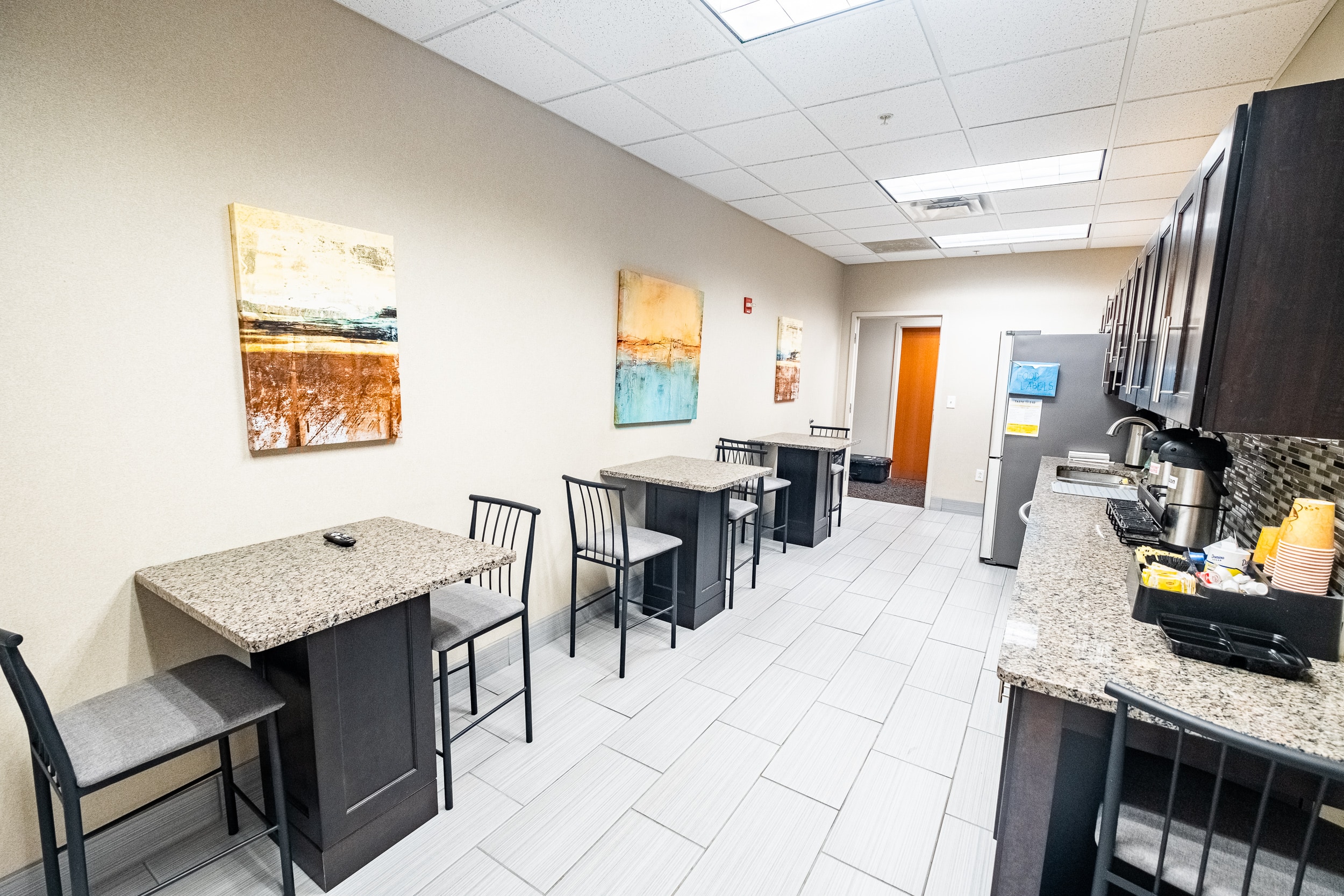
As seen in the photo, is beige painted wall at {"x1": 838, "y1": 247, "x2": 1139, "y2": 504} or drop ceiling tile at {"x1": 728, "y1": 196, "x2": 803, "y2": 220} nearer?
drop ceiling tile at {"x1": 728, "y1": 196, "x2": 803, "y2": 220}

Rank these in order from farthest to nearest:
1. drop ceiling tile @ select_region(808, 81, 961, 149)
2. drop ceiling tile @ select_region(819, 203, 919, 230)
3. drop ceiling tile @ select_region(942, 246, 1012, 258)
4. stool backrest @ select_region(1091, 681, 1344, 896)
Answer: drop ceiling tile @ select_region(942, 246, 1012, 258)
drop ceiling tile @ select_region(819, 203, 919, 230)
drop ceiling tile @ select_region(808, 81, 961, 149)
stool backrest @ select_region(1091, 681, 1344, 896)

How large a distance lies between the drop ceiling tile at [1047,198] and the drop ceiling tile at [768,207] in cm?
140

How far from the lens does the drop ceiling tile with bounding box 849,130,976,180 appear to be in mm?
3080

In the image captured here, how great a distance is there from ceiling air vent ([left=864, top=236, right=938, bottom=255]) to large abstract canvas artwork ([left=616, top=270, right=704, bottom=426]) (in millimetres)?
2388

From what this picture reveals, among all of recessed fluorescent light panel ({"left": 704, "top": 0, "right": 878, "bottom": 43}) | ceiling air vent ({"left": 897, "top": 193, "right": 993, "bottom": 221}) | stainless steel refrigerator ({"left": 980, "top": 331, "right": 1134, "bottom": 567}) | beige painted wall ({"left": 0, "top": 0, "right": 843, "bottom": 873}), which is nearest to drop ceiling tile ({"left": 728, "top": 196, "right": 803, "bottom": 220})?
ceiling air vent ({"left": 897, "top": 193, "right": 993, "bottom": 221})

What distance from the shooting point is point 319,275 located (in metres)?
2.04

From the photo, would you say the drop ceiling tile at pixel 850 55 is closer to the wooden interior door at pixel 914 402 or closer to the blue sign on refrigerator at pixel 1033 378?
the blue sign on refrigerator at pixel 1033 378

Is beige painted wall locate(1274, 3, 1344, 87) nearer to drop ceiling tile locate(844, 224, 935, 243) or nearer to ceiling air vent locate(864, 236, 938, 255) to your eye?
drop ceiling tile locate(844, 224, 935, 243)

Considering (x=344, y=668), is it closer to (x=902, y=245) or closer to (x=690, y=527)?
(x=690, y=527)

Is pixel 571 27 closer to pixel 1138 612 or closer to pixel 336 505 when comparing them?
pixel 336 505

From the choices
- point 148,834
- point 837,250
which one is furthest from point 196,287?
point 837,250

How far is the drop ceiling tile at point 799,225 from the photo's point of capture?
4789 millimetres

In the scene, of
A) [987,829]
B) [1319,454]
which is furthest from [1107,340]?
[987,829]

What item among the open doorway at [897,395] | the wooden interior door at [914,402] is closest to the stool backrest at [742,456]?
the open doorway at [897,395]
